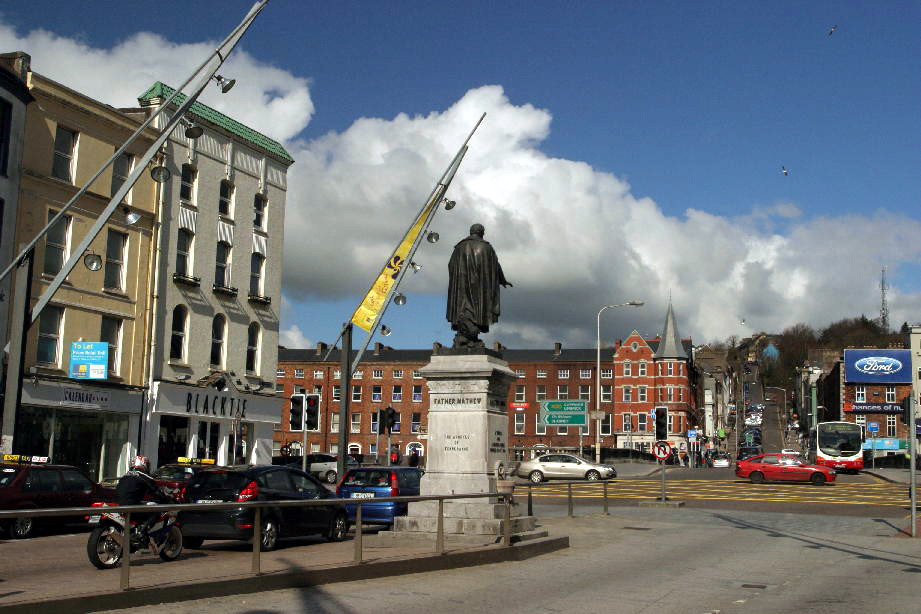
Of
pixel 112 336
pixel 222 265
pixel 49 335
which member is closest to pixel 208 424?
pixel 112 336

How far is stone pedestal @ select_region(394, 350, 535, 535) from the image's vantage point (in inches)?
595

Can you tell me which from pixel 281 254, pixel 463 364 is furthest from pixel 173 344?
pixel 463 364

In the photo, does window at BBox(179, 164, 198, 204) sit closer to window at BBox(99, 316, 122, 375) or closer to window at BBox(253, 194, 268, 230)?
window at BBox(253, 194, 268, 230)

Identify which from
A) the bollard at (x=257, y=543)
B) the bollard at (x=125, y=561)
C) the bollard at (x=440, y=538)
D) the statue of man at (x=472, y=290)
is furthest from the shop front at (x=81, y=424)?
the bollard at (x=125, y=561)

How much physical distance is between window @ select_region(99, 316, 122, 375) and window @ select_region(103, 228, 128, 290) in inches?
45.6

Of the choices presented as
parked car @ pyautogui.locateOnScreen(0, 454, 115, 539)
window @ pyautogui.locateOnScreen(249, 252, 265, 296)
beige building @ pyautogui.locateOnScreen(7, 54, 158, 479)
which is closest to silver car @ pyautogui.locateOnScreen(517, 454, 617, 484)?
window @ pyautogui.locateOnScreen(249, 252, 265, 296)

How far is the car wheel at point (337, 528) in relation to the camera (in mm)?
16266

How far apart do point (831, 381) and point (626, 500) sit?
327 ft

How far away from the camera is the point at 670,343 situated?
326 ft

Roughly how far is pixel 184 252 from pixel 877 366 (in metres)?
84.4

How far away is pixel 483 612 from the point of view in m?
10.1

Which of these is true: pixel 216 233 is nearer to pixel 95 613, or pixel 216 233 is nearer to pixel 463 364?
pixel 463 364

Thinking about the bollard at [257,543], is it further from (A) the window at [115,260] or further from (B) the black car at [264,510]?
(A) the window at [115,260]

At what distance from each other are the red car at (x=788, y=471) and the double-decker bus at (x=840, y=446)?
14.7 metres
